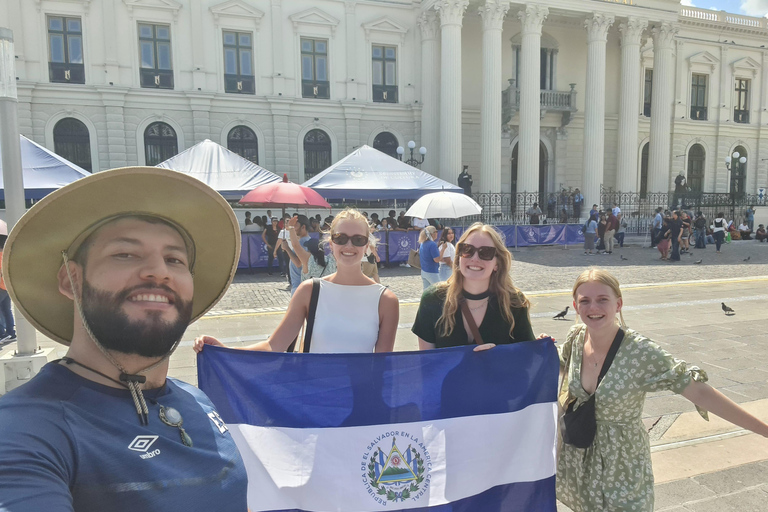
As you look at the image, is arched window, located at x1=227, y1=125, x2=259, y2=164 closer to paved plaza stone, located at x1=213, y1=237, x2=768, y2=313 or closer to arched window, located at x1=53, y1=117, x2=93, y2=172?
arched window, located at x1=53, y1=117, x2=93, y2=172

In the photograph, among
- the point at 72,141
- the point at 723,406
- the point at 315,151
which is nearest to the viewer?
the point at 723,406

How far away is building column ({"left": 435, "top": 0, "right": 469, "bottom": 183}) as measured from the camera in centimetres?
2652

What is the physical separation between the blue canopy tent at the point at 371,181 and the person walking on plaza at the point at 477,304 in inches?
487

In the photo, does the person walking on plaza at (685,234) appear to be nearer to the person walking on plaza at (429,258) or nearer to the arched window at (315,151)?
the person walking on plaza at (429,258)

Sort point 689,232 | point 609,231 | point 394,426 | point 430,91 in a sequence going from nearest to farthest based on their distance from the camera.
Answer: point 394,426, point 609,231, point 689,232, point 430,91

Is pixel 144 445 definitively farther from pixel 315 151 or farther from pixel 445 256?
pixel 315 151

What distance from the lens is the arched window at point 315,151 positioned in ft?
92.5

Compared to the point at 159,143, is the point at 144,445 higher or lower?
lower

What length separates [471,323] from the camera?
2.78 metres

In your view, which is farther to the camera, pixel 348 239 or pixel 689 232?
pixel 689 232

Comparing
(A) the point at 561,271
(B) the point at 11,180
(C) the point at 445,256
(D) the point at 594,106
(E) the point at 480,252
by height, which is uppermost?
(D) the point at 594,106

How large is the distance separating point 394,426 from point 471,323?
0.67 meters

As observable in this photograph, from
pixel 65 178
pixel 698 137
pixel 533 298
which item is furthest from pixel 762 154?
pixel 65 178

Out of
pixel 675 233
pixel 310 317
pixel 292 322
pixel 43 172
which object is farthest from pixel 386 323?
pixel 675 233
